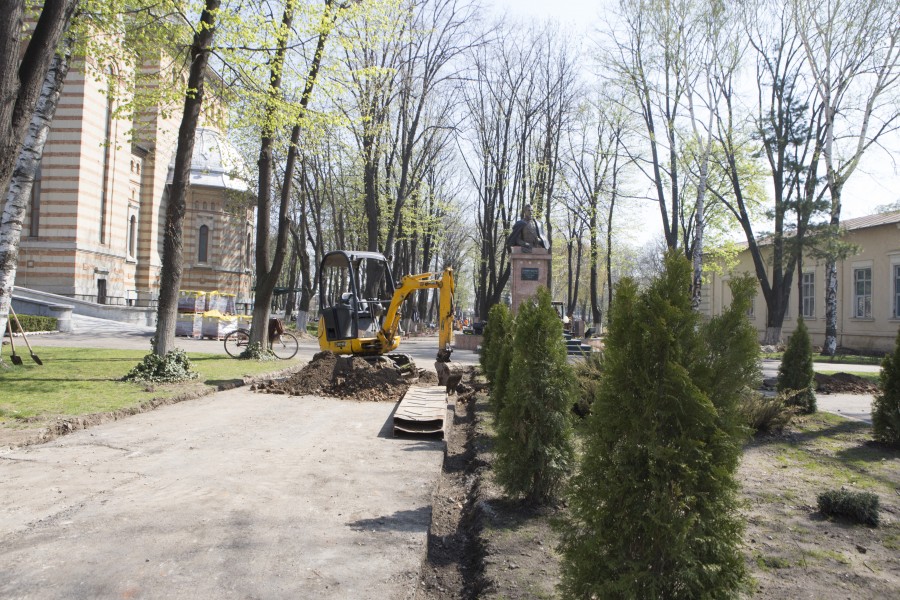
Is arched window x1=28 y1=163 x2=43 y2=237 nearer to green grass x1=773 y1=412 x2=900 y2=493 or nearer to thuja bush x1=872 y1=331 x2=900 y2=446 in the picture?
green grass x1=773 y1=412 x2=900 y2=493

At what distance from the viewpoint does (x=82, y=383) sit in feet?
37.4

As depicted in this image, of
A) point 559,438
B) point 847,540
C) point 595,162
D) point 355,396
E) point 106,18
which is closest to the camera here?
point 847,540

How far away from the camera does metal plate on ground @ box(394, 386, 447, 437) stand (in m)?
8.70

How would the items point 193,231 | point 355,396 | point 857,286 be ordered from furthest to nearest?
point 193,231
point 857,286
point 355,396

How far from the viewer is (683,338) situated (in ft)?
9.92

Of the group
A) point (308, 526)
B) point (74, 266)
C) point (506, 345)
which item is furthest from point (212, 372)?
point (74, 266)

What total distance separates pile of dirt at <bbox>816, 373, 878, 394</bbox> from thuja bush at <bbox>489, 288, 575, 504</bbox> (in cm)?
1037

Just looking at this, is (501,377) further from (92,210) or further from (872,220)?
(872,220)

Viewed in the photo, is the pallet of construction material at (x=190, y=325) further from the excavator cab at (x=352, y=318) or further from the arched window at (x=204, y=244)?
the arched window at (x=204, y=244)

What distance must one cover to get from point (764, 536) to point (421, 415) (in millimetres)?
5205

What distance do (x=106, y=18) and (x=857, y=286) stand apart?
31777mm

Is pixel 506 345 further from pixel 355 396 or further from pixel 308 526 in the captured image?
pixel 355 396

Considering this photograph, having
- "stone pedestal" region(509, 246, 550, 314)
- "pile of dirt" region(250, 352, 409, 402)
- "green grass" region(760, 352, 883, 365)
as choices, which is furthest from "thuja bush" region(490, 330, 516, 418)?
"green grass" region(760, 352, 883, 365)

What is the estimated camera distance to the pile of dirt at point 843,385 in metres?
13.7
